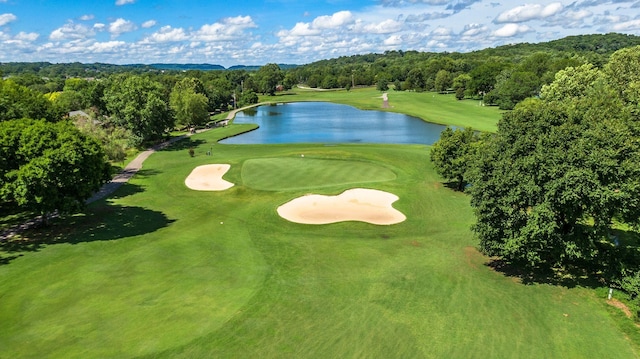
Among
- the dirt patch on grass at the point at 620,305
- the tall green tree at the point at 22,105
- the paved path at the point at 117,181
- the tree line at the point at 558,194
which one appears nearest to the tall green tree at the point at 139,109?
the paved path at the point at 117,181

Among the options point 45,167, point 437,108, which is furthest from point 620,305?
point 437,108

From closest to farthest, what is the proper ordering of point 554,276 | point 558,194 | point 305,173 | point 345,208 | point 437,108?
1. point 558,194
2. point 554,276
3. point 345,208
4. point 305,173
5. point 437,108

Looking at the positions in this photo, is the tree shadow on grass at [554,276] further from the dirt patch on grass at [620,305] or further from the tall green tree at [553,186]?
the dirt patch on grass at [620,305]

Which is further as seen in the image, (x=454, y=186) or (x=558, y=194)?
(x=454, y=186)

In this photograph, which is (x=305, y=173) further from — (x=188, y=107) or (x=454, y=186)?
(x=188, y=107)

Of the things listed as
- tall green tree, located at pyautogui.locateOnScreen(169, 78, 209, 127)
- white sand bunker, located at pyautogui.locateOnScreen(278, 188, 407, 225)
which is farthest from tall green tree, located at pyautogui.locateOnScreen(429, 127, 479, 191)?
tall green tree, located at pyautogui.locateOnScreen(169, 78, 209, 127)

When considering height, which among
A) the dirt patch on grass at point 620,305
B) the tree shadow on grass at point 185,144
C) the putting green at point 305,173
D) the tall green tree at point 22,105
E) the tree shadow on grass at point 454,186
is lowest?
the tree shadow on grass at point 185,144
